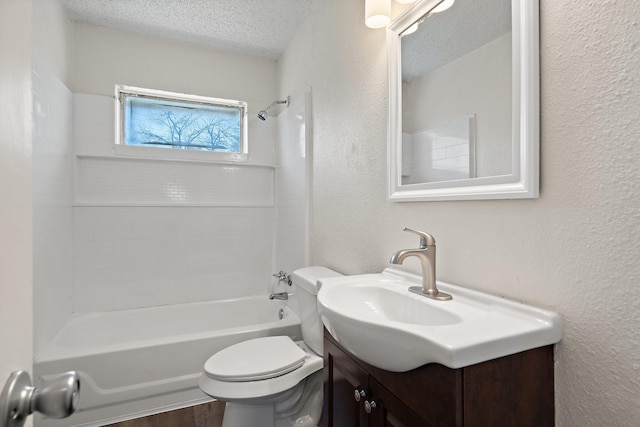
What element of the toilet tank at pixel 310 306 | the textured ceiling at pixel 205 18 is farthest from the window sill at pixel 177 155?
the toilet tank at pixel 310 306

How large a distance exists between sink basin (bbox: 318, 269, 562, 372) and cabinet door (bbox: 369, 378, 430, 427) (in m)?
0.12

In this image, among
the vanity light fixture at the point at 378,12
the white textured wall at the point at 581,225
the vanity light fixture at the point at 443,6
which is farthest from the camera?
the vanity light fixture at the point at 378,12

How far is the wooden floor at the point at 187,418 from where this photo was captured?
5.78 ft

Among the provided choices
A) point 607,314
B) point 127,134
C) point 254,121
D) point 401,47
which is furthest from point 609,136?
point 127,134

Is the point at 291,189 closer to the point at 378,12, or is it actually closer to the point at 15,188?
the point at 378,12

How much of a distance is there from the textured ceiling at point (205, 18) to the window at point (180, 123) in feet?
1.48

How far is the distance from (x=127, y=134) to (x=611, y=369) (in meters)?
3.00

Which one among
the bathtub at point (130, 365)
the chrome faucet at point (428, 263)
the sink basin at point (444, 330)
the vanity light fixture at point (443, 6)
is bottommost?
the bathtub at point (130, 365)

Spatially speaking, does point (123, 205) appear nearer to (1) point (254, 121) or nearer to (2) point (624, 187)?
(1) point (254, 121)

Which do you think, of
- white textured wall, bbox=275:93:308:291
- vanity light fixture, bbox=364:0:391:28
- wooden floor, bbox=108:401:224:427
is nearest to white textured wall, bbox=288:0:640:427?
vanity light fixture, bbox=364:0:391:28

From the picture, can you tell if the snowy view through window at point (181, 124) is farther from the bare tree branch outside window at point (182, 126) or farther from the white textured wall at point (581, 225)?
the white textured wall at point (581, 225)

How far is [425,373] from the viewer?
2.39 ft

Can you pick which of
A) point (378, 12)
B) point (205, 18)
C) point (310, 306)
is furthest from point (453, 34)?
point (205, 18)

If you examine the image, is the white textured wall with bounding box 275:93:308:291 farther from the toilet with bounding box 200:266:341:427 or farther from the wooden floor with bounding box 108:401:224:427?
the wooden floor with bounding box 108:401:224:427
